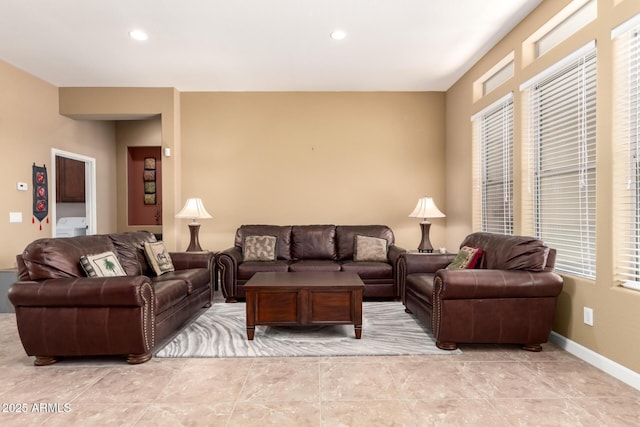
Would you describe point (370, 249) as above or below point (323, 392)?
above

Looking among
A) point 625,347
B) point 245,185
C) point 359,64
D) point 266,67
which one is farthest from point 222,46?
point 625,347

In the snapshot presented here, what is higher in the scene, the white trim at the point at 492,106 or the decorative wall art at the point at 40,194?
the white trim at the point at 492,106

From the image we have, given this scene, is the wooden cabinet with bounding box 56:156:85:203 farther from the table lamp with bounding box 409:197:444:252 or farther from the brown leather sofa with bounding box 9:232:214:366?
the table lamp with bounding box 409:197:444:252

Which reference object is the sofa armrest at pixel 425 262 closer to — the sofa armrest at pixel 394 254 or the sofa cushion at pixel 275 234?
the sofa armrest at pixel 394 254

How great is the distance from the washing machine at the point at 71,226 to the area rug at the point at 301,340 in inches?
147

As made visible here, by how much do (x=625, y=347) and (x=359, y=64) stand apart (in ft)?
12.2

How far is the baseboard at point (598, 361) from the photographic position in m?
2.31

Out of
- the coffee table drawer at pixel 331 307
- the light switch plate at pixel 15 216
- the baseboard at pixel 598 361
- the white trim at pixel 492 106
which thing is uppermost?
the white trim at pixel 492 106

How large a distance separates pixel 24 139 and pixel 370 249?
4.52 meters

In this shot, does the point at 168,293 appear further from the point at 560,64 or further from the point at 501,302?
the point at 560,64

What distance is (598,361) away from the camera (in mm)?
2574

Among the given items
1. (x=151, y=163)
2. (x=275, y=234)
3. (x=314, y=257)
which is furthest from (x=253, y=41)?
(x=151, y=163)

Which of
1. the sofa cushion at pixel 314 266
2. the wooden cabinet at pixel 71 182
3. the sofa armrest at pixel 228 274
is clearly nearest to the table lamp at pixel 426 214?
the sofa cushion at pixel 314 266

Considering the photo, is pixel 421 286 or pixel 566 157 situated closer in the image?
pixel 566 157
